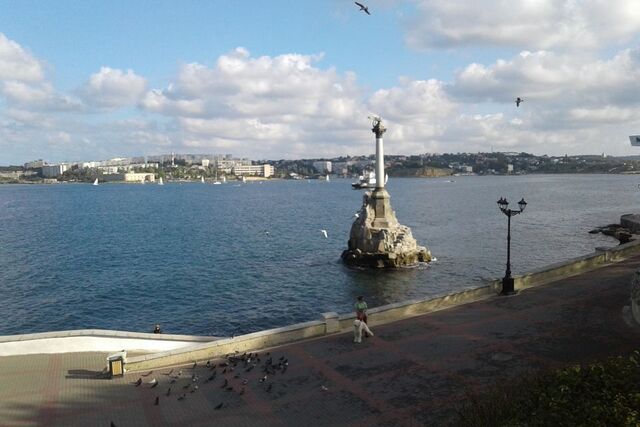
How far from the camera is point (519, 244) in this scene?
168 ft

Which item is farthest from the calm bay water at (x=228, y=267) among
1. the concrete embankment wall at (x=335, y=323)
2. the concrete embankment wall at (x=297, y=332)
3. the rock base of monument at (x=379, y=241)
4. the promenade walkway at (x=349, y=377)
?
the promenade walkway at (x=349, y=377)

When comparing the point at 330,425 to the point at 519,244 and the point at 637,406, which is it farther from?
the point at 519,244

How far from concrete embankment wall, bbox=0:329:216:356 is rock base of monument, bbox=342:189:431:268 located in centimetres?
2707

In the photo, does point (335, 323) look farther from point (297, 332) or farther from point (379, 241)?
Answer: point (379, 241)

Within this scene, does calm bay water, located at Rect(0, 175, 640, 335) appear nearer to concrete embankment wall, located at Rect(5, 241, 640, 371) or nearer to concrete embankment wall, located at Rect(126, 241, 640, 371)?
concrete embankment wall, located at Rect(126, 241, 640, 371)

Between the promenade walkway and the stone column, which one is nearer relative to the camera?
the promenade walkway

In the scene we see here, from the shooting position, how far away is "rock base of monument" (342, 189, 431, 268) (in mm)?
40969

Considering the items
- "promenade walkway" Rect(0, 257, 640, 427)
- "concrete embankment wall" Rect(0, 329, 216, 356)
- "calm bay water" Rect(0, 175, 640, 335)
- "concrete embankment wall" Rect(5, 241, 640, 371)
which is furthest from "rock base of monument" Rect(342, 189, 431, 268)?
"concrete embankment wall" Rect(0, 329, 216, 356)

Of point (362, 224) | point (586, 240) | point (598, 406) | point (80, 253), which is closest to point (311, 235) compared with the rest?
point (362, 224)

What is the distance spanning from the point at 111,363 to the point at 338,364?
5568 mm

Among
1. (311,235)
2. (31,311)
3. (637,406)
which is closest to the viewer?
(637,406)

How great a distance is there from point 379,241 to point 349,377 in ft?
98.5

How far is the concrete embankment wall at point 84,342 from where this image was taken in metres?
14.2

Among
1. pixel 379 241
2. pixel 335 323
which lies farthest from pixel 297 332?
pixel 379 241
